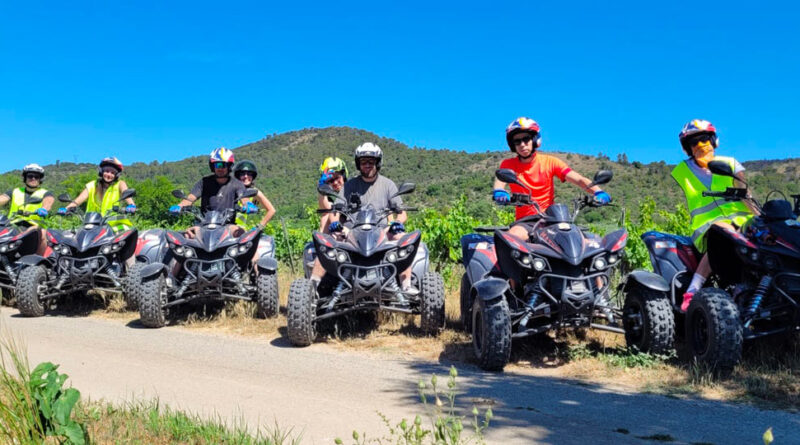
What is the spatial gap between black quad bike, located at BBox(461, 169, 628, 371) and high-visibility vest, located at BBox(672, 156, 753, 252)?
1.00 m

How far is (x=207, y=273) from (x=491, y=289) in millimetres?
3836

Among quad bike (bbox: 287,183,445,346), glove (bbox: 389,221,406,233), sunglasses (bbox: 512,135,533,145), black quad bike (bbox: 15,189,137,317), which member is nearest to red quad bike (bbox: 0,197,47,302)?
black quad bike (bbox: 15,189,137,317)

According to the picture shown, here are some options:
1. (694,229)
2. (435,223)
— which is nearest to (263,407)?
(694,229)

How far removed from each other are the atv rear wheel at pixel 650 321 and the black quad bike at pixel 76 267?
6280 mm

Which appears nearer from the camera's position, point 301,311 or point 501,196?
point 501,196

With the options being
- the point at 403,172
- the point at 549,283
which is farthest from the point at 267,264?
the point at 403,172

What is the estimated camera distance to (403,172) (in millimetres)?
69625

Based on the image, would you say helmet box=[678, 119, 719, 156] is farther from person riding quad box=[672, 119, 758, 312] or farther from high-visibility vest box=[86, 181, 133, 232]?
high-visibility vest box=[86, 181, 133, 232]

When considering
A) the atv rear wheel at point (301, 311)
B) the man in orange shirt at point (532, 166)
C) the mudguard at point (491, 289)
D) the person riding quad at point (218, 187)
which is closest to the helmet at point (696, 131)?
the man in orange shirt at point (532, 166)

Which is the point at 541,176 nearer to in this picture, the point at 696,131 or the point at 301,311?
the point at 696,131

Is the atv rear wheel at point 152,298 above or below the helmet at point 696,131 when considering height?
below

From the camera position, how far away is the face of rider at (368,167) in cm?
785

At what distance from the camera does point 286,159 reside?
8194 centimetres

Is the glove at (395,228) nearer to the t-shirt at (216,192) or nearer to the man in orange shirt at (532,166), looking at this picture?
the man in orange shirt at (532,166)
